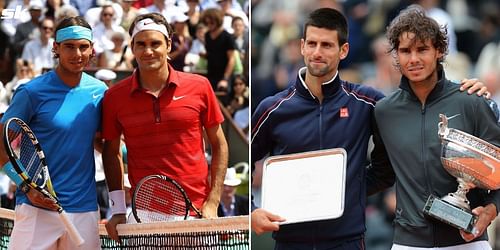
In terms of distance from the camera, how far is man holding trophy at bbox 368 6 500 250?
396 centimetres

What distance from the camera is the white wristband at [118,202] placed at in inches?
179

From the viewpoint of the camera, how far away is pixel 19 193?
457cm

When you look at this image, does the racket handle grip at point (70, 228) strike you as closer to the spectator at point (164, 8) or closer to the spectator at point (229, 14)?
the spectator at point (229, 14)

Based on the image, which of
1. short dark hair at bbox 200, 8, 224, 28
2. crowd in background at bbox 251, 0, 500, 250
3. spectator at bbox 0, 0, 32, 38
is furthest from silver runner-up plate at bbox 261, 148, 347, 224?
spectator at bbox 0, 0, 32, 38

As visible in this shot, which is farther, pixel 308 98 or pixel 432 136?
pixel 308 98

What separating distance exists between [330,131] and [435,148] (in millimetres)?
489

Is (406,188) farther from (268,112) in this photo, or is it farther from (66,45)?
(66,45)

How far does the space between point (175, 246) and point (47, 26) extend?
18.4 ft

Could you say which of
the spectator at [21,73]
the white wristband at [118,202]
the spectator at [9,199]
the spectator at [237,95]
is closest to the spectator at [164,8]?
the spectator at [237,95]

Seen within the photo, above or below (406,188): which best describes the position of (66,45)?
above

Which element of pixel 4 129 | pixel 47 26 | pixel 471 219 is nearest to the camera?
pixel 471 219

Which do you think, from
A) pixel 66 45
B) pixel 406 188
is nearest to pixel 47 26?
pixel 66 45

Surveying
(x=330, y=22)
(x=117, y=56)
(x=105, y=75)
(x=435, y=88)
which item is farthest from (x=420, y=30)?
(x=117, y=56)

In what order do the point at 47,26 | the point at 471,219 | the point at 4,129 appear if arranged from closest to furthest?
the point at 471,219 < the point at 4,129 < the point at 47,26
